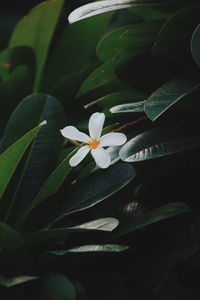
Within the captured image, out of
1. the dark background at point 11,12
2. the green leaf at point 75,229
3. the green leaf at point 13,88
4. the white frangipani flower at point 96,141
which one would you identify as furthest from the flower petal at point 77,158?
the dark background at point 11,12

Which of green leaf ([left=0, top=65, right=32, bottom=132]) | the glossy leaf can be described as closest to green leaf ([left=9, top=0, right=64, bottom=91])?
green leaf ([left=0, top=65, right=32, bottom=132])

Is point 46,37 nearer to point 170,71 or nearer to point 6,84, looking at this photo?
point 6,84

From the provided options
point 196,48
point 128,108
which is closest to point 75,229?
point 128,108

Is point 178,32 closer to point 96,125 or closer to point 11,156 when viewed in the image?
point 96,125

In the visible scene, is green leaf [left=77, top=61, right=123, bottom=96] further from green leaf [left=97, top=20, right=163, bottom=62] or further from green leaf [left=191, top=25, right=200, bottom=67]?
green leaf [left=191, top=25, right=200, bottom=67]

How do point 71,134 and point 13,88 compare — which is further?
point 13,88

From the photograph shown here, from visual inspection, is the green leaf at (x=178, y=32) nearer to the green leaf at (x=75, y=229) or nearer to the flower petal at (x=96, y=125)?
the flower petal at (x=96, y=125)

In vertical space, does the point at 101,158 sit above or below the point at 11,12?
below
